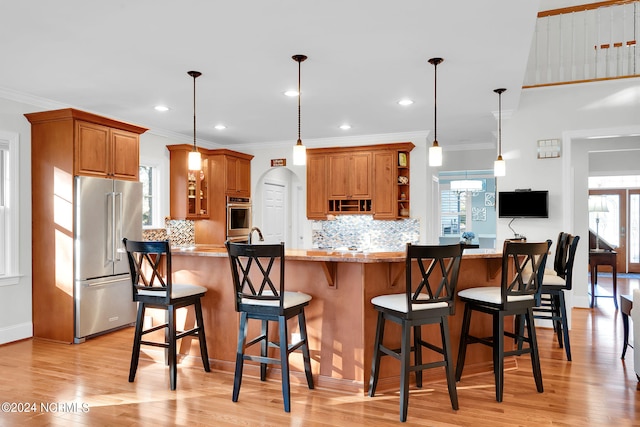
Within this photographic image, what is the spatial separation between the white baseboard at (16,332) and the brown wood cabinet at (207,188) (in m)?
2.40

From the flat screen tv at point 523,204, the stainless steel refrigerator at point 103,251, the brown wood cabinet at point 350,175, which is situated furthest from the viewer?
the brown wood cabinet at point 350,175

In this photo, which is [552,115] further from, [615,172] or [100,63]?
[100,63]

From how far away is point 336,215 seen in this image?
7086 mm

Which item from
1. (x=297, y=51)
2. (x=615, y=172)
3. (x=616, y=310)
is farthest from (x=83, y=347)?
(x=615, y=172)

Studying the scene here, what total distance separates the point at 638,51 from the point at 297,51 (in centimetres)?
408

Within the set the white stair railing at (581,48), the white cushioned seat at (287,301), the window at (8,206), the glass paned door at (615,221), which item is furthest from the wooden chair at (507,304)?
the glass paned door at (615,221)

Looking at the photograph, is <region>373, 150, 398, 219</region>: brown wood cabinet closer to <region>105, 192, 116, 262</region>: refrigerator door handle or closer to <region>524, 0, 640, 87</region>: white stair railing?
<region>524, 0, 640, 87</region>: white stair railing

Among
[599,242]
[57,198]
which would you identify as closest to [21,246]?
[57,198]

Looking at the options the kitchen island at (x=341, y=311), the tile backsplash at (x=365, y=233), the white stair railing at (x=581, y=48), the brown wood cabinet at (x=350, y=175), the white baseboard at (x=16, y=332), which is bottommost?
the white baseboard at (x=16, y=332)

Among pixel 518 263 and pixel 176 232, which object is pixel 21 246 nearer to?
pixel 176 232

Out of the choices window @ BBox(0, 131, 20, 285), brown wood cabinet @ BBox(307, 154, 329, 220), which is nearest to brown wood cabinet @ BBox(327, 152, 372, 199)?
brown wood cabinet @ BBox(307, 154, 329, 220)

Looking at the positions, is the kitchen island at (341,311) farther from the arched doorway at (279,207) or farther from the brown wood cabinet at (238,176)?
the arched doorway at (279,207)

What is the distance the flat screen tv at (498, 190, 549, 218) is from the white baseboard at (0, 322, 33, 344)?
17.8 feet

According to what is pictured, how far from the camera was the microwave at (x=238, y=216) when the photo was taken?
702cm
